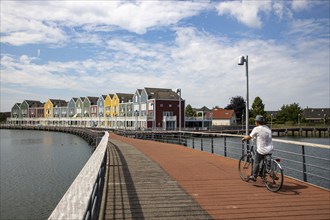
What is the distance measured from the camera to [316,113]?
12562 cm

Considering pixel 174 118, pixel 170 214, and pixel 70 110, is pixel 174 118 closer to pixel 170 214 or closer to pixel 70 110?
pixel 70 110

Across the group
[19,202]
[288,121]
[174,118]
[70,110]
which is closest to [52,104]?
[70,110]

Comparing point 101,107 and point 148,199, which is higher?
point 101,107

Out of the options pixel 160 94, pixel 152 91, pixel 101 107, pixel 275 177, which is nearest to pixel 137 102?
pixel 152 91

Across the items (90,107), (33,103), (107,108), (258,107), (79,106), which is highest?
(33,103)

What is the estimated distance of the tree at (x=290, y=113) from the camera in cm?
9681

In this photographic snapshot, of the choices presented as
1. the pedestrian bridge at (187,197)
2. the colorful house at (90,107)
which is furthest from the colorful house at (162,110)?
the pedestrian bridge at (187,197)

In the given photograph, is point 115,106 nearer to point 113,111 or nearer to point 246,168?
point 113,111

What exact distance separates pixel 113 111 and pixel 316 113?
3461 inches

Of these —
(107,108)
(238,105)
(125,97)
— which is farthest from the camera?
(238,105)

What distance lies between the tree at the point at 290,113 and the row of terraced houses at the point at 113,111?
4426 cm

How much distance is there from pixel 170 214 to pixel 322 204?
2.93 meters

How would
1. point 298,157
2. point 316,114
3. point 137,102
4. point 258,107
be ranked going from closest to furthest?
point 298,157, point 137,102, point 258,107, point 316,114

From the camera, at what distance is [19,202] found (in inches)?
579
